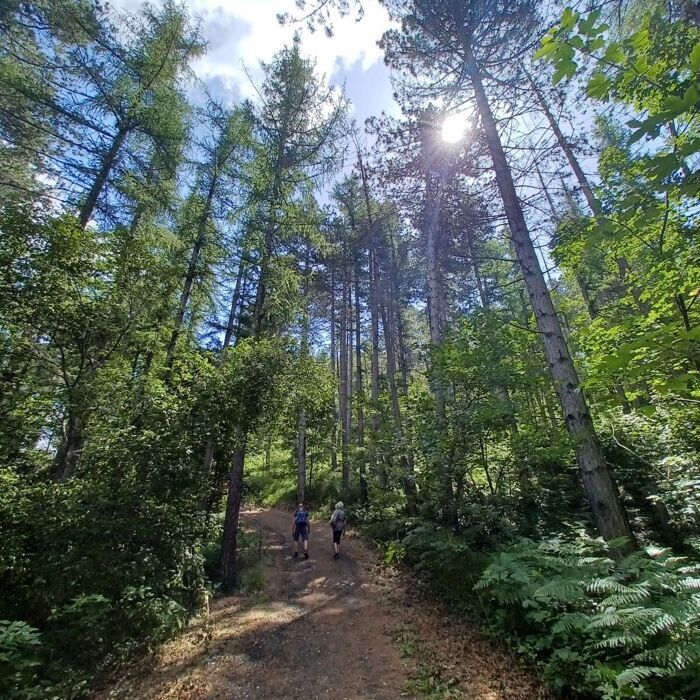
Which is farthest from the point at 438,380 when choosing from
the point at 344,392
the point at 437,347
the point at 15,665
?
the point at 344,392

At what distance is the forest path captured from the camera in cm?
431

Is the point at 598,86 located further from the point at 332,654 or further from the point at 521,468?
the point at 521,468

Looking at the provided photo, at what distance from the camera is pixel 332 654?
523cm

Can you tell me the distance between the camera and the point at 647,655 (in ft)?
9.46

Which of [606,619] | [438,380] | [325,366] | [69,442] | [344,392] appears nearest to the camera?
[606,619]

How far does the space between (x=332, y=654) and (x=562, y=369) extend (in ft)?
17.3

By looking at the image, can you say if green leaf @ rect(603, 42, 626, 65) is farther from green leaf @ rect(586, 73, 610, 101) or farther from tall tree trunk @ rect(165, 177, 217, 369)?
tall tree trunk @ rect(165, 177, 217, 369)

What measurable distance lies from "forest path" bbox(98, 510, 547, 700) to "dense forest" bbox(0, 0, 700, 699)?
1.69 ft

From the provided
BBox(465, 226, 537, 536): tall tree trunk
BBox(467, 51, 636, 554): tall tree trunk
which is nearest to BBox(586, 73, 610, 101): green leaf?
BBox(467, 51, 636, 554): tall tree trunk

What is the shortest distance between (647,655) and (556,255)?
5104 mm

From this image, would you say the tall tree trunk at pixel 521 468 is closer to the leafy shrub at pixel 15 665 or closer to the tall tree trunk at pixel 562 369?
the tall tree trunk at pixel 562 369

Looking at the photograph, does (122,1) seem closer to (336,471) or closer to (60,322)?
(60,322)

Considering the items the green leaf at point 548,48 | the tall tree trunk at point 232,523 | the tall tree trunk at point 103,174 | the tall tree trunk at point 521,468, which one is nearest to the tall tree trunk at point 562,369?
the tall tree trunk at point 521,468

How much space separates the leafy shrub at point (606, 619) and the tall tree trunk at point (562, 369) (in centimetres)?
41
